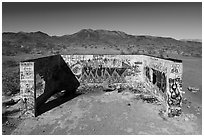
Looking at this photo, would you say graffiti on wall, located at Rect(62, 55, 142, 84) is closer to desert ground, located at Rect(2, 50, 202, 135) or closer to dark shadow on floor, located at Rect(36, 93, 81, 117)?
dark shadow on floor, located at Rect(36, 93, 81, 117)

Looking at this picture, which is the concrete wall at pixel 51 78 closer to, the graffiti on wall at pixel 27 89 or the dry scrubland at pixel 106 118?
the graffiti on wall at pixel 27 89

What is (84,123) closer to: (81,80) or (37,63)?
(37,63)

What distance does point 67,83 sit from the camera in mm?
14328

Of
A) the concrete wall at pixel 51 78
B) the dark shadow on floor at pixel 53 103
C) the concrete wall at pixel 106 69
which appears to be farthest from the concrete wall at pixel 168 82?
the concrete wall at pixel 51 78

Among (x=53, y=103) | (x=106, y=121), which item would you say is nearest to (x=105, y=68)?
(x=53, y=103)

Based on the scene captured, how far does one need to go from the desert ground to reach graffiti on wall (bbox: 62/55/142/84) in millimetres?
2814

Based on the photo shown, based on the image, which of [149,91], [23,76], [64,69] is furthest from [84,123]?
[64,69]

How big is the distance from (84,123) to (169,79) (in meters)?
4.52

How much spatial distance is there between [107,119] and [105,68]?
6114 mm

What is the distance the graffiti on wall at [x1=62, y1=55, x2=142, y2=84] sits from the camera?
14211 millimetres

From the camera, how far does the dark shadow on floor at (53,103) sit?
965 centimetres

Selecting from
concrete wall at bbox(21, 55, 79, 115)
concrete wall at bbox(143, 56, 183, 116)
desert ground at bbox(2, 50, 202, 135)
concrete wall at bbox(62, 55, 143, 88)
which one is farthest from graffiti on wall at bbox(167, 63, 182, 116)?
concrete wall at bbox(21, 55, 79, 115)

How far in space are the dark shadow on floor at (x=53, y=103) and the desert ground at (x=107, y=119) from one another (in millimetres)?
61

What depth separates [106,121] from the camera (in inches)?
331
